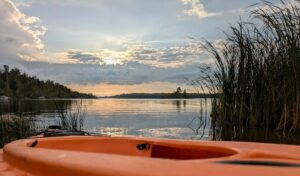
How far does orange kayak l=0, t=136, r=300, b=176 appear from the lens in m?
1.85

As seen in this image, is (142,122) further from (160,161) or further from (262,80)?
(160,161)

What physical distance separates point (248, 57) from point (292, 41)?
4.53 ft

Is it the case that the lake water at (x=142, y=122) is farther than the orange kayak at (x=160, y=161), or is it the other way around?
the lake water at (x=142, y=122)

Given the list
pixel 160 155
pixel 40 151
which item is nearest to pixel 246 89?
pixel 160 155

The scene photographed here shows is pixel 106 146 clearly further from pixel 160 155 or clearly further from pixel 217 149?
pixel 217 149

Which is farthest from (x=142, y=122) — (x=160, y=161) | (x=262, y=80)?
(x=160, y=161)

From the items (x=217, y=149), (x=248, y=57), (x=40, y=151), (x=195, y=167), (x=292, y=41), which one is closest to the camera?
(x=195, y=167)

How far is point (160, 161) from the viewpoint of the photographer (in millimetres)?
1999

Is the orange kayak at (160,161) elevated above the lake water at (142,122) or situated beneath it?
elevated above

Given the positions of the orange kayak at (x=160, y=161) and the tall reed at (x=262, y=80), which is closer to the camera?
the orange kayak at (x=160, y=161)

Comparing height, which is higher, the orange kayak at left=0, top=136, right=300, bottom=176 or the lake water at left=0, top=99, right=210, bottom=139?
the orange kayak at left=0, top=136, right=300, bottom=176

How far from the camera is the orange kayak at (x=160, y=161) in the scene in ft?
6.06

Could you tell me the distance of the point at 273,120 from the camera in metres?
7.99

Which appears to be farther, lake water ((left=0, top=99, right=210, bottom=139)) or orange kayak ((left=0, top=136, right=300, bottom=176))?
lake water ((left=0, top=99, right=210, bottom=139))
